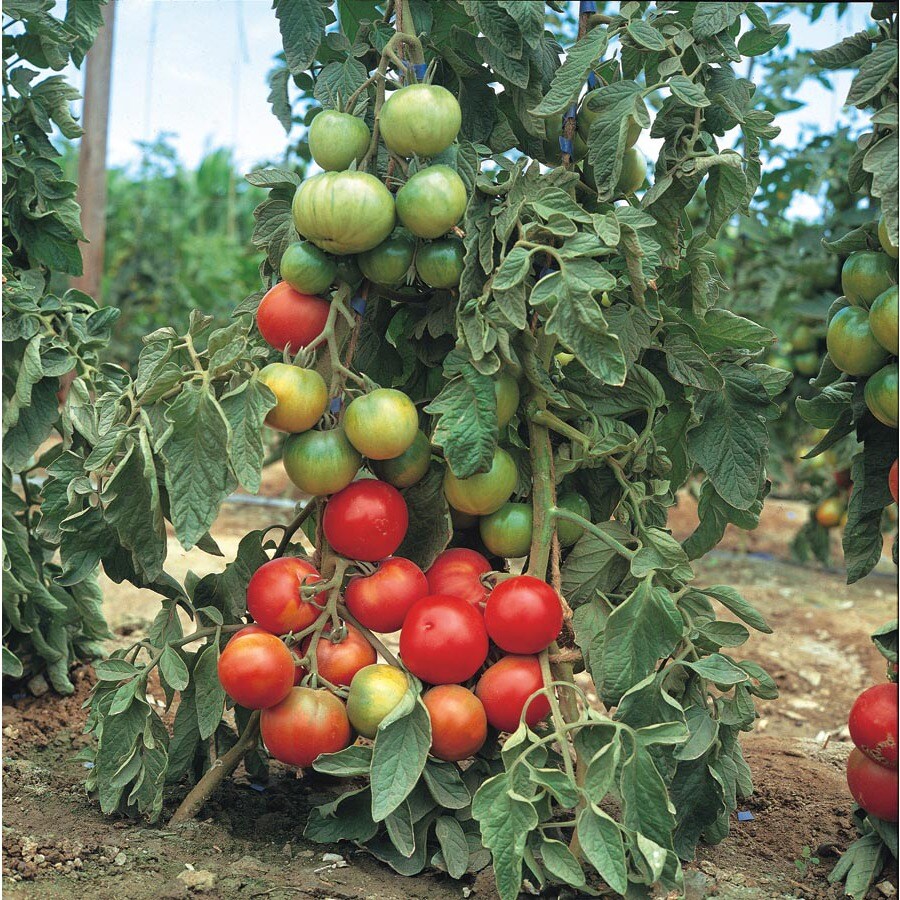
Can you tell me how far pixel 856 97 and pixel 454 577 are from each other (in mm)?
868

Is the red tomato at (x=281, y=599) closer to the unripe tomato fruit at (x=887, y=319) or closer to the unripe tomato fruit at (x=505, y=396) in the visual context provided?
Answer: the unripe tomato fruit at (x=505, y=396)

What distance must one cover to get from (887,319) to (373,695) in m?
0.86

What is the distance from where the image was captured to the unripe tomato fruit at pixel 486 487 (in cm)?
151

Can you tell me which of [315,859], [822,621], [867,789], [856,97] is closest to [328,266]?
[856,97]

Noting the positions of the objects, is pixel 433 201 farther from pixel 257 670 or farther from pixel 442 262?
pixel 257 670

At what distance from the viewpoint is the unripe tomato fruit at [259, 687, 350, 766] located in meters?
1.50

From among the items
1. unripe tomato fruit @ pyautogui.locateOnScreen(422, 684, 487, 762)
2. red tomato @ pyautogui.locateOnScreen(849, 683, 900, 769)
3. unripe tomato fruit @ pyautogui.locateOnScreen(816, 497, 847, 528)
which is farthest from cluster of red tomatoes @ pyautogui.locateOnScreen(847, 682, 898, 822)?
unripe tomato fruit @ pyautogui.locateOnScreen(816, 497, 847, 528)

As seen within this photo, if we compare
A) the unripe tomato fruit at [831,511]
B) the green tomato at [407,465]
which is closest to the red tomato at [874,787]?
the green tomato at [407,465]

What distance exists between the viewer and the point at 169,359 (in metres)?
1.54

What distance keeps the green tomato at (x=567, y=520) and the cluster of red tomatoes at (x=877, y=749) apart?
Answer: 465 millimetres

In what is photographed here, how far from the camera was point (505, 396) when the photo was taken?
1493 mm

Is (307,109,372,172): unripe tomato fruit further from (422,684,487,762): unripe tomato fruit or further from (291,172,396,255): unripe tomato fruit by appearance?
(422,684,487,762): unripe tomato fruit

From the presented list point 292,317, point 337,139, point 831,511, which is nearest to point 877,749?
point 292,317

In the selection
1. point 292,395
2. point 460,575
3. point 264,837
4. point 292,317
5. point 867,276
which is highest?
point 867,276
